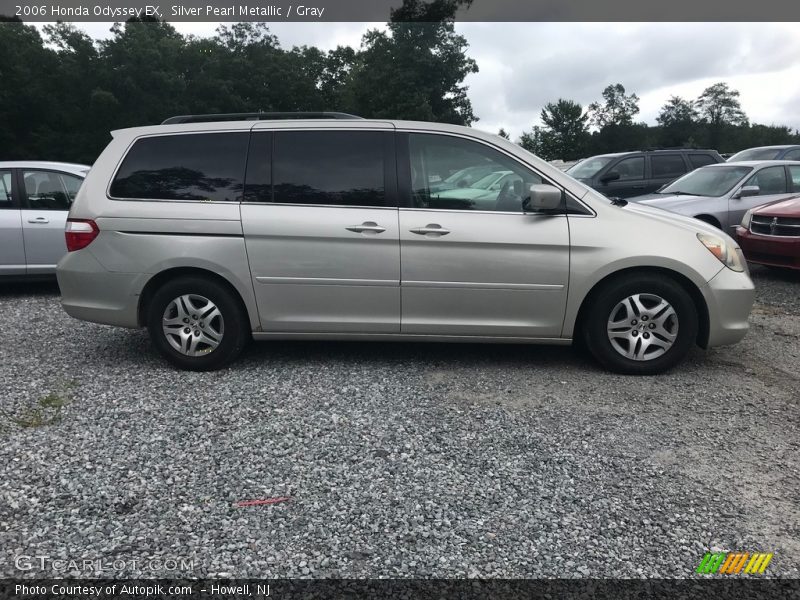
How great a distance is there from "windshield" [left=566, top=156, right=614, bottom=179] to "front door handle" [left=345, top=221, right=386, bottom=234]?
31.6 feet

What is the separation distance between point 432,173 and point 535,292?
115 cm

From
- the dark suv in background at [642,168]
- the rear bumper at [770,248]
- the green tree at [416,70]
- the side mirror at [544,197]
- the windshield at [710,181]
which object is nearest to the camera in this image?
the side mirror at [544,197]

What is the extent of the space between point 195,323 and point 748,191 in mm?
8345

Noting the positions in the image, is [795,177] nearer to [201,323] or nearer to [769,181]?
[769,181]

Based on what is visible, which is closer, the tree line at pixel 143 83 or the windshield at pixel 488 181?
the windshield at pixel 488 181

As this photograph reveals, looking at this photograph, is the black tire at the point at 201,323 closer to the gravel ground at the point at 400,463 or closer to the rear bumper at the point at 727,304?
the gravel ground at the point at 400,463

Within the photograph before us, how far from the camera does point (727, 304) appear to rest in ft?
15.0

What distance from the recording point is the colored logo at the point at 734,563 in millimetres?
2484

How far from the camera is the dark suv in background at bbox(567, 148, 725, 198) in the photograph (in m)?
13.0

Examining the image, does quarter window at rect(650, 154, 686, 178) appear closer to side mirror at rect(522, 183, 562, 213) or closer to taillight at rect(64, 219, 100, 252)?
side mirror at rect(522, 183, 562, 213)

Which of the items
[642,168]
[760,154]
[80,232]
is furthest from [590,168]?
[80,232]

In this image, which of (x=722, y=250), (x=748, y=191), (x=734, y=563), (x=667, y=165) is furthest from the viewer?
(x=667, y=165)

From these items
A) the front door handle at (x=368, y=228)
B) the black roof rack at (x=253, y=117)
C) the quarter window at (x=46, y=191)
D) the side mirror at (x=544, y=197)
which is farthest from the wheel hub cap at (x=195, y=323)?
the quarter window at (x=46, y=191)

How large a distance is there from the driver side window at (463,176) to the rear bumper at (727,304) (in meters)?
1.48
